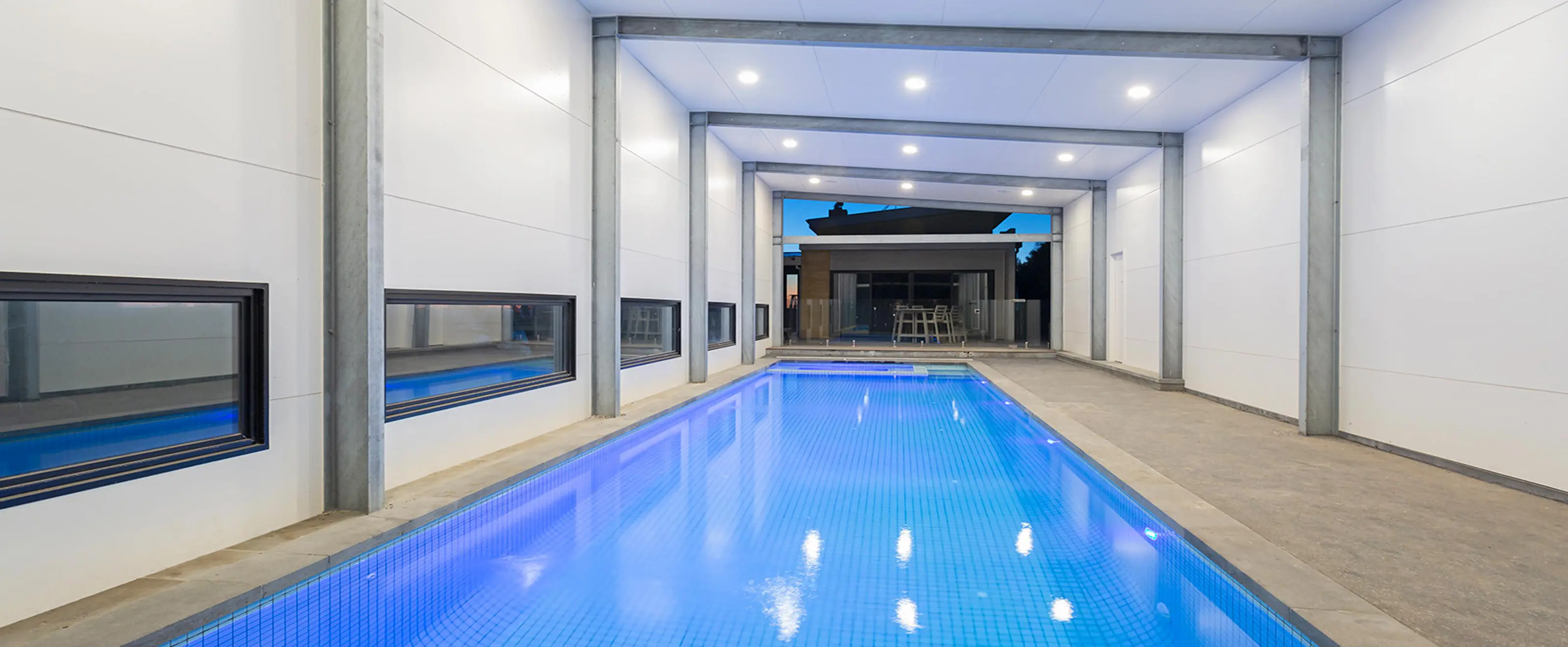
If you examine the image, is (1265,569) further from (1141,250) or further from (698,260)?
→ (1141,250)

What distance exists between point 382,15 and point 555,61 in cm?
226

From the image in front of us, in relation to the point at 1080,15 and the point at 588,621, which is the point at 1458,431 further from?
the point at 588,621

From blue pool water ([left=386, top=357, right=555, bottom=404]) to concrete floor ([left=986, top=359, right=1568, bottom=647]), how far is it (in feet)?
21.1

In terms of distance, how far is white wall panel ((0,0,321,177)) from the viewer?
241 cm

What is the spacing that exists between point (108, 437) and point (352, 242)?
140 inches

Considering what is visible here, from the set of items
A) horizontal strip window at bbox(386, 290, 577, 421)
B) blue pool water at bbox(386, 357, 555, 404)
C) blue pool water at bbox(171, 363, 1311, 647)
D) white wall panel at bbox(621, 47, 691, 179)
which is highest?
white wall panel at bbox(621, 47, 691, 179)

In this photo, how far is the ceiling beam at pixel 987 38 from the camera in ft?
20.2

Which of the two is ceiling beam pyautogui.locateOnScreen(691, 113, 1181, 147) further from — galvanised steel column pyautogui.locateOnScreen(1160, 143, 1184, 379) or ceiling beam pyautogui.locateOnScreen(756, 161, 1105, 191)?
ceiling beam pyautogui.locateOnScreen(756, 161, 1105, 191)

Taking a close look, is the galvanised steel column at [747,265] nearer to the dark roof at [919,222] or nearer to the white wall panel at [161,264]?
the white wall panel at [161,264]


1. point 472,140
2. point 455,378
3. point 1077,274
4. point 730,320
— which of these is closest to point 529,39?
point 472,140

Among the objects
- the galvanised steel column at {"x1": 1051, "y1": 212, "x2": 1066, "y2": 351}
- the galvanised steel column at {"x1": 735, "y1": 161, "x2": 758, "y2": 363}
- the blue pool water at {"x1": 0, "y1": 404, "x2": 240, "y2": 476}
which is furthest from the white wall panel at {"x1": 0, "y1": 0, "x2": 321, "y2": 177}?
the galvanised steel column at {"x1": 1051, "y1": 212, "x2": 1066, "y2": 351}

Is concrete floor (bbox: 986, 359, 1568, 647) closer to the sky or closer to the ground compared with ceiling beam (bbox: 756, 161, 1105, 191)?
closer to the ground

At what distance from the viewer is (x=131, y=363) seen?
21.0 feet

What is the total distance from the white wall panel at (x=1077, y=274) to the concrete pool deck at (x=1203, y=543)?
844 cm
